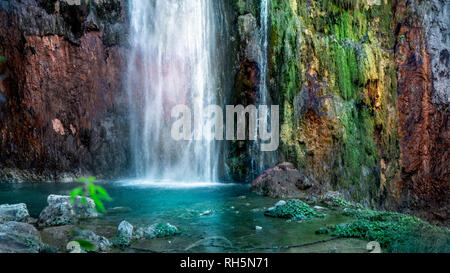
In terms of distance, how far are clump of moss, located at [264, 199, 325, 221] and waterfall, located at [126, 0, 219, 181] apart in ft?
28.5

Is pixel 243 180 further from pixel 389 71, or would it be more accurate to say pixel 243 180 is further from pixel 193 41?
pixel 389 71

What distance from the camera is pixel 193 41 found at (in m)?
17.3

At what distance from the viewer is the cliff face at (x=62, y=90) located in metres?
15.8

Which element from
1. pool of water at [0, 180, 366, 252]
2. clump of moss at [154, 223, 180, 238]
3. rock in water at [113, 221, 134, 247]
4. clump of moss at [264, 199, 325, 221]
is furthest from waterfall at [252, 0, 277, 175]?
rock in water at [113, 221, 134, 247]

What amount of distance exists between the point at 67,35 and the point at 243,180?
920cm

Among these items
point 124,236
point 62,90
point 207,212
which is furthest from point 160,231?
point 62,90

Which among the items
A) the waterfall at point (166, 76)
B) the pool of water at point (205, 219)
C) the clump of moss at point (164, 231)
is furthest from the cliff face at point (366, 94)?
the clump of moss at point (164, 231)

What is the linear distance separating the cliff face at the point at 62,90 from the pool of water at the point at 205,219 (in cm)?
302

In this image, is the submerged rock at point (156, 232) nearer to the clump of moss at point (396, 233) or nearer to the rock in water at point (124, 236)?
the rock in water at point (124, 236)

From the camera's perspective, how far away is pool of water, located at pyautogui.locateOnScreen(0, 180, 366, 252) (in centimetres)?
588

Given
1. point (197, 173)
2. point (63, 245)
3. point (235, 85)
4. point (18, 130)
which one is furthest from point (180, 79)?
point (63, 245)

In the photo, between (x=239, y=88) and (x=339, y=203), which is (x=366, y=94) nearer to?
(x=239, y=88)

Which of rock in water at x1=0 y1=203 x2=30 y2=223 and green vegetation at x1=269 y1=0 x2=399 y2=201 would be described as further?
green vegetation at x1=269 y1=0 x2=399 y2=201

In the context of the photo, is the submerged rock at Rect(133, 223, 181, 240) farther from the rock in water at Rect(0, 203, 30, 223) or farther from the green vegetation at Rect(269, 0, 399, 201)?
the green vegetation at Rect(269, 0, 399, 201)
